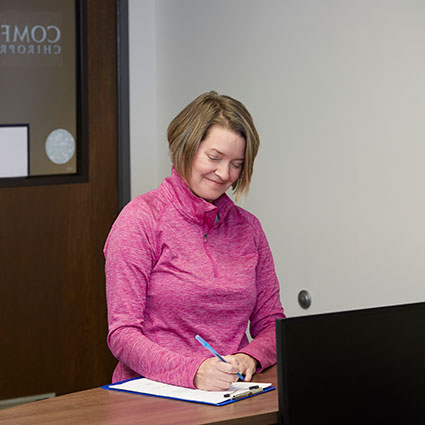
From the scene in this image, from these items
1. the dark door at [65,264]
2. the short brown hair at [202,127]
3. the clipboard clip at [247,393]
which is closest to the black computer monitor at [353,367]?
the clipboard clip at [247,393]

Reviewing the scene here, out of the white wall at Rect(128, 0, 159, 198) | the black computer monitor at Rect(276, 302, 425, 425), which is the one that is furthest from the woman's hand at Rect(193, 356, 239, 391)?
the white wall at Rect(128, 0, 159, 198)

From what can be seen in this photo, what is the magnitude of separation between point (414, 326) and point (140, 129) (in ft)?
7.52

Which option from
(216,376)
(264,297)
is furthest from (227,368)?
(264,297)

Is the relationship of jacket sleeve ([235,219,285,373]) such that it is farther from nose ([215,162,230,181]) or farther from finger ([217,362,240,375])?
finger ([217,362,240,375])

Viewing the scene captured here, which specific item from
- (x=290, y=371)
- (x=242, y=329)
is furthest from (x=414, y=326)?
(x=242, y=329)

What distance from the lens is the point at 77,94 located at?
10.8ft

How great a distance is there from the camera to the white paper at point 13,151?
312cm

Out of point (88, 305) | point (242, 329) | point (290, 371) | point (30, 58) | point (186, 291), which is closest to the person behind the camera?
point (290, 371)

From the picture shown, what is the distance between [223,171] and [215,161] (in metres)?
0.03

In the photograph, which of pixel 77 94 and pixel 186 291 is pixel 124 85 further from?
pixel 186 291

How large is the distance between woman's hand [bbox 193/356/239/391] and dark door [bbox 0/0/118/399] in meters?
1.87

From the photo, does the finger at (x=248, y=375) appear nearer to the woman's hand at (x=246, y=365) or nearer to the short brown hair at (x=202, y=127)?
the woman's hand at (x=246, y=365)

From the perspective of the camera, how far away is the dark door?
10.5ft

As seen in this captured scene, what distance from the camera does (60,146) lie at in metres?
3.26
